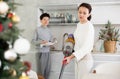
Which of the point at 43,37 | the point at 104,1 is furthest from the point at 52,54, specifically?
the point at 104,1

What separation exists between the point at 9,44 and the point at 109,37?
3.00 metres

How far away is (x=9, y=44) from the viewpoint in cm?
107

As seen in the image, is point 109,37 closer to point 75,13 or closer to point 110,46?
point 110,46

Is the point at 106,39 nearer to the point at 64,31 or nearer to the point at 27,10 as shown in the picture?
the point at 64,31

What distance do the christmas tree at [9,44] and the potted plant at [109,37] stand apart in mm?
2907

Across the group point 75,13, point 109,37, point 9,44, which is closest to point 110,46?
point 109,37

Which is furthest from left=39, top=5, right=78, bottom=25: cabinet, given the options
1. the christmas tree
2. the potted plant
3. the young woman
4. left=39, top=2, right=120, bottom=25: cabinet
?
the christmas tree

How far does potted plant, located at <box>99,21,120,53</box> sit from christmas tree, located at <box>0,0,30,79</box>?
2.91 metres

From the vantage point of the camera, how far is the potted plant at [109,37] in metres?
3.82

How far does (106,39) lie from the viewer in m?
3.89

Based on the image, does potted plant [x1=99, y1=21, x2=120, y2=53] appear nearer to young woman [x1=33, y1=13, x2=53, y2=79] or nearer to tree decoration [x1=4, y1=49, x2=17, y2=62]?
young woman [x1=33, y1=13, x2=53, y2=79]

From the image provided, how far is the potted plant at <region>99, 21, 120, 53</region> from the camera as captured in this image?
382 centimetres

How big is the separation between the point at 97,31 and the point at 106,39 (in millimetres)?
387

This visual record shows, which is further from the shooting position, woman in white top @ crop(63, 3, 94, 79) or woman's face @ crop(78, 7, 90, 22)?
woman's face @ crop(78, 7, 90, 22)
